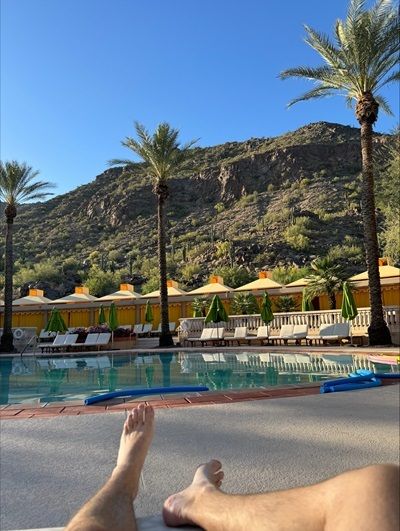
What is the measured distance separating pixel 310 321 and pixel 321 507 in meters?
18.0

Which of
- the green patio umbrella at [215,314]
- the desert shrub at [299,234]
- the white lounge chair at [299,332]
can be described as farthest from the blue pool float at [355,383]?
the desert shrub at [299,234]

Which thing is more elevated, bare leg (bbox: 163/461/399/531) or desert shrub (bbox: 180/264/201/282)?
desert shrub (bbox: 180/264/201/282)

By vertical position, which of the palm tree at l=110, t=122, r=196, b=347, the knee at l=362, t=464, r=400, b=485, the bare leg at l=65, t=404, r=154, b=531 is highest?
the palm tree at l=110, t=122, r=196, b=347

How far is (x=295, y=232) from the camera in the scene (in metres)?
47.5

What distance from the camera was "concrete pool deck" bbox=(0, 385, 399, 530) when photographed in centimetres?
248

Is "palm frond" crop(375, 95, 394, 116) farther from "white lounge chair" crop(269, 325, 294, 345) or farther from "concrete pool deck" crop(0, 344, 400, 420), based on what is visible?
"concrete pool deck" crop(0, 344, 400, 420)

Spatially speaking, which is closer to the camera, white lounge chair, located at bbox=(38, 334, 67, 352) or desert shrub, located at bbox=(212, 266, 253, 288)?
white lounge chair, located at bbox=(38, 334, 67, 352)

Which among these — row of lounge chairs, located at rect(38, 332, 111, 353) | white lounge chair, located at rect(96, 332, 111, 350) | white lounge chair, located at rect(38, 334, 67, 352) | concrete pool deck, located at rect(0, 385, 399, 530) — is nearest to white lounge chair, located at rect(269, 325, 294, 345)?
white lounge chair, located at rect(96, 332, 111, 350)

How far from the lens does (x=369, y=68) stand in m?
14.4

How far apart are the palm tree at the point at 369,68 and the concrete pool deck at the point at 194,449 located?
10009 mm

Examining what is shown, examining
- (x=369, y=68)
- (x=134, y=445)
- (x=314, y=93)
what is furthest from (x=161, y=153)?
(x=134, y=445)

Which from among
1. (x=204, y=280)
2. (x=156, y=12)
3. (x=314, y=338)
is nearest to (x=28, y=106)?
(x=156, y=12)

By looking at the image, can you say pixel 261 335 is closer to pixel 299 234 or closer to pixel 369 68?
pixel 369 68

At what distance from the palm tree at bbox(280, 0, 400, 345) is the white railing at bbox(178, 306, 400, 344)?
5.75ft
